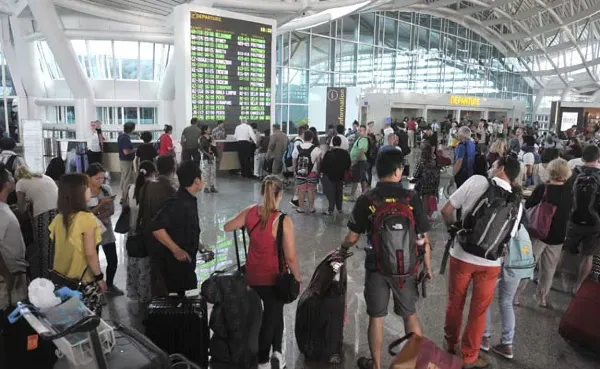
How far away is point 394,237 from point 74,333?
182 cm

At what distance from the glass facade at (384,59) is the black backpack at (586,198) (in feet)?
63.5

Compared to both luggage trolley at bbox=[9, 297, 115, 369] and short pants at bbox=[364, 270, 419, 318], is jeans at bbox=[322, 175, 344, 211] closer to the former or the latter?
short pants at bbox=[364, 270, 419, 318]

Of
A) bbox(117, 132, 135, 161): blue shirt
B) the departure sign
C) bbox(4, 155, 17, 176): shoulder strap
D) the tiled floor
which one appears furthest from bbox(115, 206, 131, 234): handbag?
the departure sign

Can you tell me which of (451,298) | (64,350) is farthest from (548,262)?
(64,350)

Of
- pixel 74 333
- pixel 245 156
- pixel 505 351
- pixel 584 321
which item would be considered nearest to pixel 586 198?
pixel 584 321

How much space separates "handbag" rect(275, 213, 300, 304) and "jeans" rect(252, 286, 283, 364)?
6cm

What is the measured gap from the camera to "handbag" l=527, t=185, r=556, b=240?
13.8ft

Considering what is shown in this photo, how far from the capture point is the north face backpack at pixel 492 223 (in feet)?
10.1

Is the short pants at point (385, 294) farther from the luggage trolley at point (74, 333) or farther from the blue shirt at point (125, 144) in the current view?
the blue shirt at point (125, 144)

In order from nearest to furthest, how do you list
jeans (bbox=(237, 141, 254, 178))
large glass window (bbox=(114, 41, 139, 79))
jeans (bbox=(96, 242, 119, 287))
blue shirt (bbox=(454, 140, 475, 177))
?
jeans (bbox=(96, 242, 119, 287)), blue shirt (bbox=(454, 140, 475, 177)), jeans (bbox=(237, 141, 254, 178)), large glass window (bbox=(114, 41, 139, 79))

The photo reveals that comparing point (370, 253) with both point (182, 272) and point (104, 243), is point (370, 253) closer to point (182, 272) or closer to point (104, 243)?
point (182, 272)

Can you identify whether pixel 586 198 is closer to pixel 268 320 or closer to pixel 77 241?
pixel 268 320

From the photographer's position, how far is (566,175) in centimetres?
419

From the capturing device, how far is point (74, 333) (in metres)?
2.14
